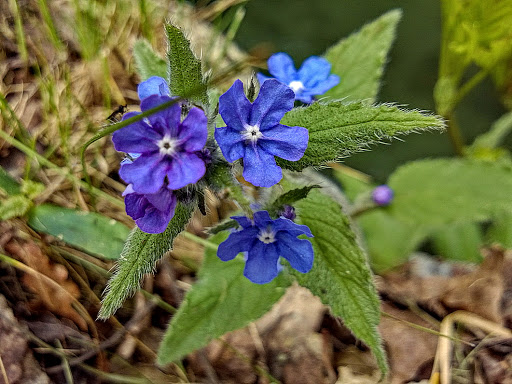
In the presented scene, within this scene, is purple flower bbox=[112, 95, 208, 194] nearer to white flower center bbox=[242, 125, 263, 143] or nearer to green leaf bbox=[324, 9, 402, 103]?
white flower center bbox=[242, 125, 263, 143]

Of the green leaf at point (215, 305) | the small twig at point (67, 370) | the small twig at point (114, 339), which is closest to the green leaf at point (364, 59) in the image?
the green leaf at point (215, 305)

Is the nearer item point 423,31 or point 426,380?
point 426,380

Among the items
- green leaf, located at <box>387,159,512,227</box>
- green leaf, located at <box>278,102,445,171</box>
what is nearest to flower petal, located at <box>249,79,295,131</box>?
green leaf, located at <box>278,102,445,171</box>

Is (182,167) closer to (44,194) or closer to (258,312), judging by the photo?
(258,312)

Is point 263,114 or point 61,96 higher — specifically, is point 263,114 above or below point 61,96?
below

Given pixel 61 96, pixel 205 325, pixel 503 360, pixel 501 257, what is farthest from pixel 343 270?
pixel 61 96

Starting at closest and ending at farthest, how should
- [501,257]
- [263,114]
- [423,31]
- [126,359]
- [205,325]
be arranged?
1. [263,114]
2. [205,325]
3. [126,359]
4. [501,257]
5. [423,31]

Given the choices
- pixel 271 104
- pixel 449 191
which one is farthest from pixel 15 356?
pixel 449 191

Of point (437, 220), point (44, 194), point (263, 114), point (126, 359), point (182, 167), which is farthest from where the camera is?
point (437, 220)

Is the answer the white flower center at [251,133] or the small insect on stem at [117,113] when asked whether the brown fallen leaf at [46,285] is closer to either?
the small insect on stem at [117,113]
